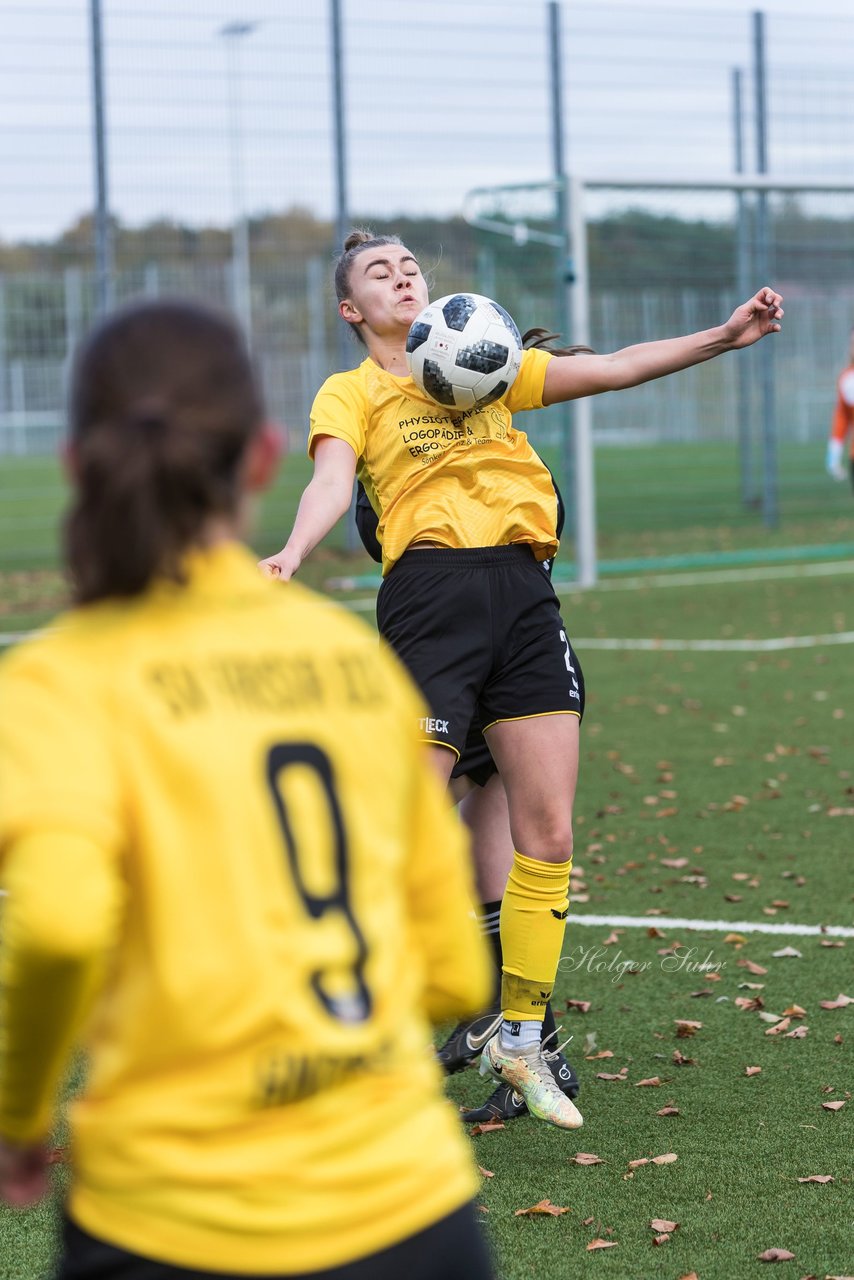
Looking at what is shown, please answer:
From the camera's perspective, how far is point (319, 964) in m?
1.67

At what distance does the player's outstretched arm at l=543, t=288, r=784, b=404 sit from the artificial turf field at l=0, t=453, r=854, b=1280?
5.79 ft

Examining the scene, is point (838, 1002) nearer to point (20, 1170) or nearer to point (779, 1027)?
point (779, 1027)

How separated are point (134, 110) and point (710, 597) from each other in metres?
7.08

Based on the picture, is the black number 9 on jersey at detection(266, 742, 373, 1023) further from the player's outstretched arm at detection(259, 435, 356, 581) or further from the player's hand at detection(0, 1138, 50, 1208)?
the player's outstretched arm at detection(259, 435, 356, 581)

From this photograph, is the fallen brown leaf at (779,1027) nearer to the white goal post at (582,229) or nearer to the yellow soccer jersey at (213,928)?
the yellow soccer jersey at (213,928)

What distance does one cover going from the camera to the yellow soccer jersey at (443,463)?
4199 millimetres

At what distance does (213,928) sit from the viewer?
1616mm

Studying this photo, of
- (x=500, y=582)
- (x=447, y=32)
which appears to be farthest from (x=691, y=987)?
(x=447, y=32)

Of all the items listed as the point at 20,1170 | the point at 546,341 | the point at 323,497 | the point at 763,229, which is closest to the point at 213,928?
the point at 20,1170

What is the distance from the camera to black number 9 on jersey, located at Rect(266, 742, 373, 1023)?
5.44 feet

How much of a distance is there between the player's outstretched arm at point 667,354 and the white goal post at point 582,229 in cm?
1102

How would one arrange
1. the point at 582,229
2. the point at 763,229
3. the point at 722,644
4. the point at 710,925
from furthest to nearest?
the point at 763,229 < the point at 582,229 < the point at 722,644 < the point at 710,925

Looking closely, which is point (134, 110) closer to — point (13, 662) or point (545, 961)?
point (545, 961)

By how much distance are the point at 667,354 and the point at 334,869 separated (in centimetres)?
277
